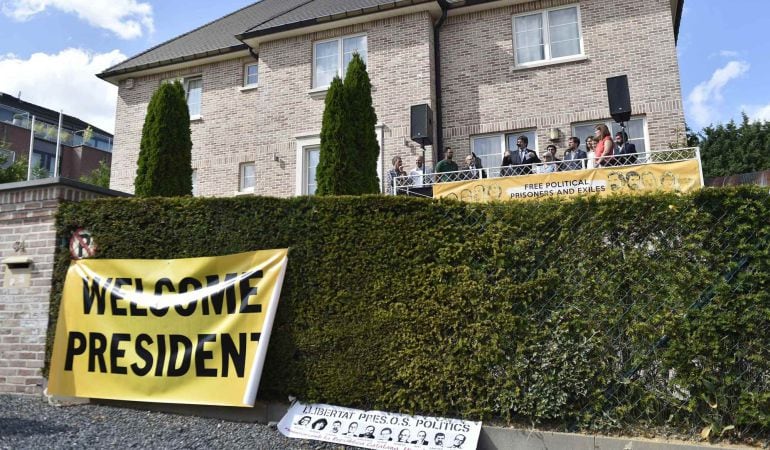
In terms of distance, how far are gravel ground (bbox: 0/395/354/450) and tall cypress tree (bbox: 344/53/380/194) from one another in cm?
441

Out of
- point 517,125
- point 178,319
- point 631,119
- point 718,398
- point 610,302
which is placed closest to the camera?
point 718,398

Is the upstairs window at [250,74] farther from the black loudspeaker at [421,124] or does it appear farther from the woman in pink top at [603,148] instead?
the woman in pink top at [603,148]

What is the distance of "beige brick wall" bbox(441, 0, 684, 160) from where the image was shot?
11.6m

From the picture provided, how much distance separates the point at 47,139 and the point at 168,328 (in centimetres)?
4450

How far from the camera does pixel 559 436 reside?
14.7ft

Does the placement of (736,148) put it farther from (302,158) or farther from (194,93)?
(194,93)

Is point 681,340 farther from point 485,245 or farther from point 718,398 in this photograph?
point 485,245

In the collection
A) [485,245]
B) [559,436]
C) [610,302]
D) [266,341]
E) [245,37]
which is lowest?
[559,436]

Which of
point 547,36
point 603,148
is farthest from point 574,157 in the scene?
point 547,36

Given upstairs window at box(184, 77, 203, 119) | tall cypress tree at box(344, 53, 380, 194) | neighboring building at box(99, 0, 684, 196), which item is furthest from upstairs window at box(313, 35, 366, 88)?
tall cypress tree at box(344, 53, 380, 194)

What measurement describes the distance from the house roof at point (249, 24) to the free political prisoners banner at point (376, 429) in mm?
11171

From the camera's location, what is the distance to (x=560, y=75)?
12.3 metres

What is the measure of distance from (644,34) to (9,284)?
13275 mm

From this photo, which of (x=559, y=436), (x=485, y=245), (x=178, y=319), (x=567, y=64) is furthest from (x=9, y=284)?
(x=567, y=64)
